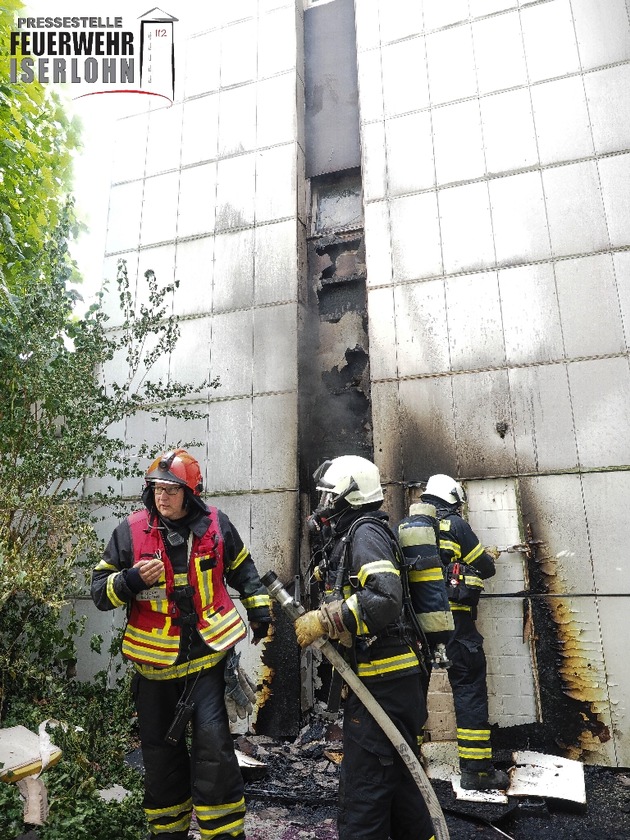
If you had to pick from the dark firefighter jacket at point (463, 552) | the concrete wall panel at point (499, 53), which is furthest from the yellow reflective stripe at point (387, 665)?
the concrete wall panel at point (499, 53)

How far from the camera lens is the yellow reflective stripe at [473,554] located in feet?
15.3

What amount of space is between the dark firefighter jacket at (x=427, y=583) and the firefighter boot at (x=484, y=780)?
184cm

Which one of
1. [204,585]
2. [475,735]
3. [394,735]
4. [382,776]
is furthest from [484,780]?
[204,585]

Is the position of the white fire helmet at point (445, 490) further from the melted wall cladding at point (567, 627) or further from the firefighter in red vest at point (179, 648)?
the firefighter in red vest at point (179, 648)

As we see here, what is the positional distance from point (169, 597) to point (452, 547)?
2.44 m

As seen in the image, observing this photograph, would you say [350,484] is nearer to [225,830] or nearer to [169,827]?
[225,830]

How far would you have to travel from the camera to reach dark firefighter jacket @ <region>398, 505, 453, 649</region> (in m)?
2.91

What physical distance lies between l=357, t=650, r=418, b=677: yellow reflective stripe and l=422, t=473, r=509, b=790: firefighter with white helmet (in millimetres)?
1530

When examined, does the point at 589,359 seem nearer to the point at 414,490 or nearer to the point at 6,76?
the point at 414,490

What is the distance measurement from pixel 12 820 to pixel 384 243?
18.7 feet

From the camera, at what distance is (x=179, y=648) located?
3020mm

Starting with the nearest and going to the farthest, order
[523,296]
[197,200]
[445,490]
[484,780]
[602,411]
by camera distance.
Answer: [484,780] < [445,490] < [602,411] < [523,296] < [197,200]

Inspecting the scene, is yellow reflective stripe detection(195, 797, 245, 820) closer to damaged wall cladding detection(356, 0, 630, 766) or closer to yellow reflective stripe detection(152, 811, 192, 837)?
yellow reflective stripe detection(152, 811, 192, 837)

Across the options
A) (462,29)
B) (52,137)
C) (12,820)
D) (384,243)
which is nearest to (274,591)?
(12,820)
